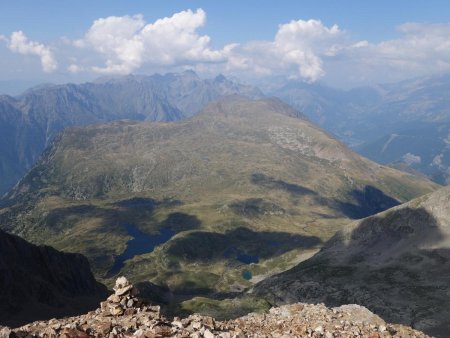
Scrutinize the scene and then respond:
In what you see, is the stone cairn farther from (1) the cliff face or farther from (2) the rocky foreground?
(1) the cliff face

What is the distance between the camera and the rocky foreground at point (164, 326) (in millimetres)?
29375

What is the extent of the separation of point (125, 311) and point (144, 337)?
28.8 feet

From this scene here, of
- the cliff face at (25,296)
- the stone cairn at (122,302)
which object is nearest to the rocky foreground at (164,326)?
the stone cairn at (122,302)

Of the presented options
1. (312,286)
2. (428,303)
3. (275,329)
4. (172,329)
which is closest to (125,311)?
(172,329)

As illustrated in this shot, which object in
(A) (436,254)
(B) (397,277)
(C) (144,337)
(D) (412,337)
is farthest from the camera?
(A) (436,254)

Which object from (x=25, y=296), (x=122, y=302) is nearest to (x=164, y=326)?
(x=122, y=302)

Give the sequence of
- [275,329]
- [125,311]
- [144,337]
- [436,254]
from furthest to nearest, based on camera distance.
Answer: [436,254]
[275,329]
[125,311]
[144,337]

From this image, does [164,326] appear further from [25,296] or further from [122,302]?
[25,296]

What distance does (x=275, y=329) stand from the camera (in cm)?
4038

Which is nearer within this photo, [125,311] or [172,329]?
[172,329]

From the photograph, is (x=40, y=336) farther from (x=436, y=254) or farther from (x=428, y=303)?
(x=436, y=254)

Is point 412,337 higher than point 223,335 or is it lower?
lower

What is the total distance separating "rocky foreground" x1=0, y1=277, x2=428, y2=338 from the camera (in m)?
29.4

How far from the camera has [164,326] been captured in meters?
30.5
